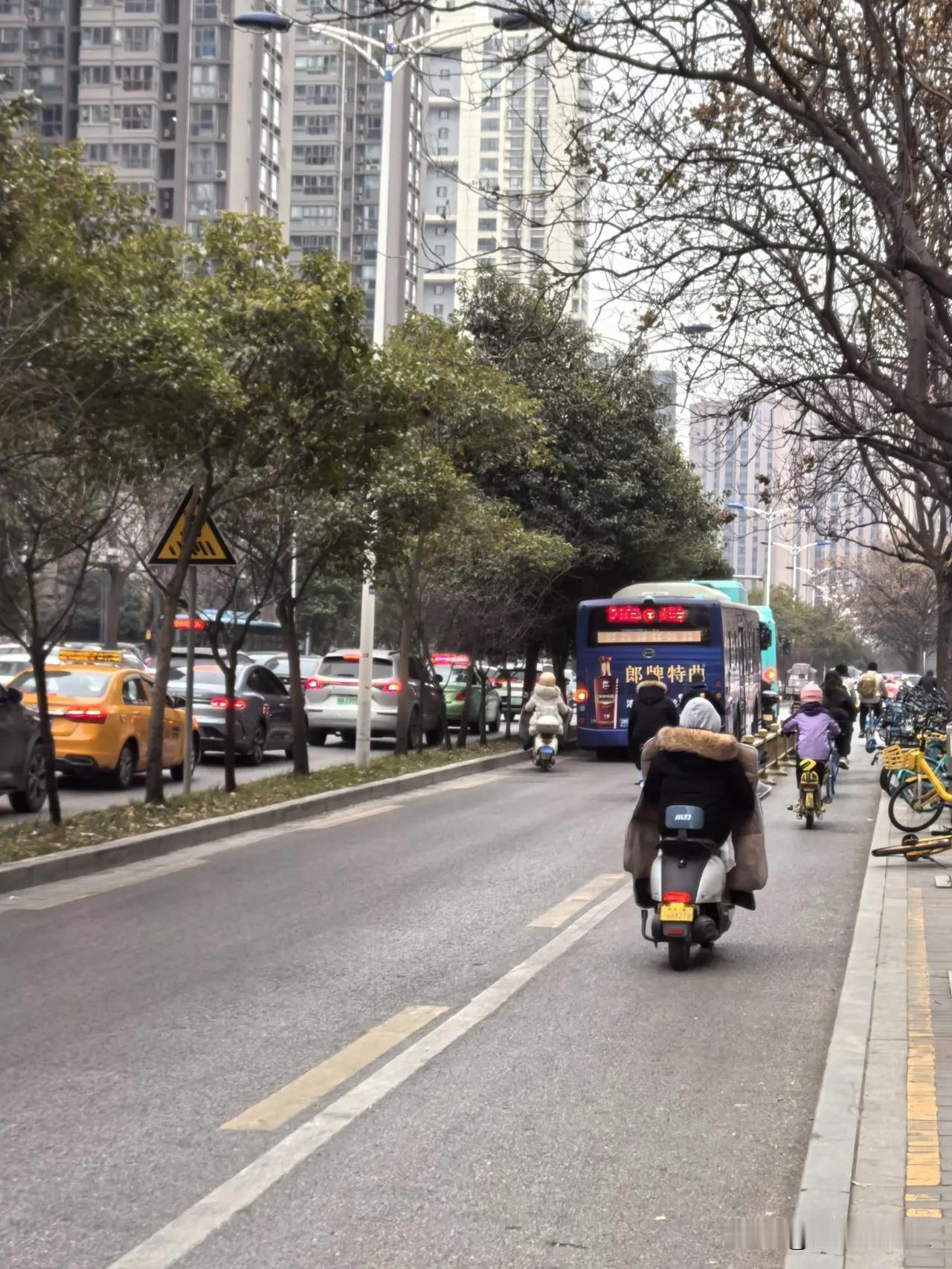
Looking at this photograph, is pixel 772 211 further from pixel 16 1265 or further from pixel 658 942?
pixel 16 1265

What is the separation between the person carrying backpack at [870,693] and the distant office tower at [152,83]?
6316 centimetres

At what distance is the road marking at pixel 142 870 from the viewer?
1132 cm

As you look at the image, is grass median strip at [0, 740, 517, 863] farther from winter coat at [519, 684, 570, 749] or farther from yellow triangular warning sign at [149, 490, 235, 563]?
winter coat at [519, 684, 570, 749]

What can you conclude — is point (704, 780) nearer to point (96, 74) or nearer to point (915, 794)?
point (915, 794)

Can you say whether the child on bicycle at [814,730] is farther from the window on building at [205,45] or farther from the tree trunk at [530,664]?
the window on building at [205,45]

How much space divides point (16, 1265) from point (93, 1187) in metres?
0.68

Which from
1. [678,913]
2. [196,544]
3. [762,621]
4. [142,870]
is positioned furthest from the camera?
[762,621]

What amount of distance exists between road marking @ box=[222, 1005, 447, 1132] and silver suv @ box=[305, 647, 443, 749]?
22078 mm

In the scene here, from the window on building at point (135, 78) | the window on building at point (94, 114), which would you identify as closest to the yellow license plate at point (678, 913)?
the window on building at point (135, 78)

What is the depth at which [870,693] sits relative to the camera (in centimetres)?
3775

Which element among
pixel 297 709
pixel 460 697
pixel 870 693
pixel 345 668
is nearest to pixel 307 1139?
pixel 297 709

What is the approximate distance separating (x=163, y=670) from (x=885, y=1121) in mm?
12251

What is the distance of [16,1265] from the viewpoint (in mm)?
4242

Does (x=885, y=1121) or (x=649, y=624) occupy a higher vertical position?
(x=649, y=624)
